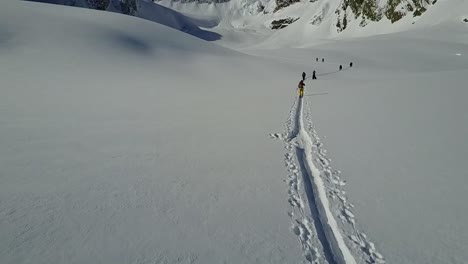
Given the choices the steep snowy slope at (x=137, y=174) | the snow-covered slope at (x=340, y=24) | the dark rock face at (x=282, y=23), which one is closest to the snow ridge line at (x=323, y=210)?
the steep snowy slope at (x=137, y=174)

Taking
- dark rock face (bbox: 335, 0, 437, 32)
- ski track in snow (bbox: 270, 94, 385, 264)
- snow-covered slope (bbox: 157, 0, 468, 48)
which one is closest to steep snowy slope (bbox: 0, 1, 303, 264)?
ski track in snow (bbox: 270, 94, 385, 264)

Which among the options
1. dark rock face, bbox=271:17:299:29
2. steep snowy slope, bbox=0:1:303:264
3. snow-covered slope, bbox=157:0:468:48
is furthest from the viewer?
dark rock face, bbox=271:17:299:29

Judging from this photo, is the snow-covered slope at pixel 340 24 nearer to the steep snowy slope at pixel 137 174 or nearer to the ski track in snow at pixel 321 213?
the steep snowy slope at pixel 137 174

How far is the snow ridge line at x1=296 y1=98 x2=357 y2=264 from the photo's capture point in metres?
4.55

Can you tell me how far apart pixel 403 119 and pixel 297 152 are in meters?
5.82

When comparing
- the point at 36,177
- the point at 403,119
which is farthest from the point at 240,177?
the point at 403,119

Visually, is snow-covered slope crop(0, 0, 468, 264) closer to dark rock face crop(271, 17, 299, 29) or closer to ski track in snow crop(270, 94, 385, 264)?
ski track in snow crop(270, 94, 385, 264)

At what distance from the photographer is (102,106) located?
13.8m

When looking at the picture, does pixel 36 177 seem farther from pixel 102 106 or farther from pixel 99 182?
pixel 102 106

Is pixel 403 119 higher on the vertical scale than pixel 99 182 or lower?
higher

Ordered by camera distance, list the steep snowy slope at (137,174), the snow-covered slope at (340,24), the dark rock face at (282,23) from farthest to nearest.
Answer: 1. the dark rock face at (282,23)
2. the snow-covered slope at (340,24)
3. the steep snowy slope at (137,174)

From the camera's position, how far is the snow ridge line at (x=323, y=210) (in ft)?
14.9

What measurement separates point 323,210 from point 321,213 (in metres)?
0.11

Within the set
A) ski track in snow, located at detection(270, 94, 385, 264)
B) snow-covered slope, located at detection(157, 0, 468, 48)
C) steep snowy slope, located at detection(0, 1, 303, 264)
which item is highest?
snow-covered slope, located at detection(157, 0, 468, 48)
